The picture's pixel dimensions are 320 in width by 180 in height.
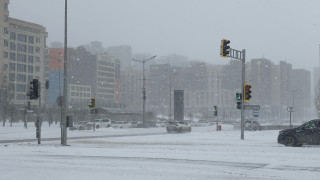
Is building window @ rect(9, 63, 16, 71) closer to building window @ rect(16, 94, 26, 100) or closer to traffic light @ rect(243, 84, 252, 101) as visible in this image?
building window @ rect(16, 94, 26, 100)

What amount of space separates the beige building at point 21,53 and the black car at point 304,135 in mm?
112444

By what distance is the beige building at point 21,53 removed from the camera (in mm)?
127938

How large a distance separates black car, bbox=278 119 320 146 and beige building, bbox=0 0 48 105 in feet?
369

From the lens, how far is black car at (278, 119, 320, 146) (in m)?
23.4

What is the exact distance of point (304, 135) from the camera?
2361 centimetres

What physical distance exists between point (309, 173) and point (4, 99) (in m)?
64.0

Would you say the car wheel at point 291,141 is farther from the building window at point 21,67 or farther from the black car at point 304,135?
the building window at point 21,67

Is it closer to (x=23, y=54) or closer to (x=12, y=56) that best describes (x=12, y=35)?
(x=12, y=56)

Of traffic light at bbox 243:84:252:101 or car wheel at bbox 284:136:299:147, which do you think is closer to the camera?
car wheel at bbox 284:136:299:147

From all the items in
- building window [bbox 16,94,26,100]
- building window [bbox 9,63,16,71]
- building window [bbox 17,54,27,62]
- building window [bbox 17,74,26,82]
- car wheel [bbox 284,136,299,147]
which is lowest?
car wheel [bbox 284,136,299,147]

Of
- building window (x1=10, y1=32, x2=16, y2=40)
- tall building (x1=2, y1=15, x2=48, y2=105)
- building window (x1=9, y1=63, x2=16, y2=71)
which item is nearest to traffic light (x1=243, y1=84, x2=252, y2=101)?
tall building (x1=2, y1=15, x2=48, y2=105)

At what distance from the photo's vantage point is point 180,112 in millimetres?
68812

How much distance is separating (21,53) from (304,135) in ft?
406

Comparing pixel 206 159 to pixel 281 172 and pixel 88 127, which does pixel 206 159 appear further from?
pixel 88 127
